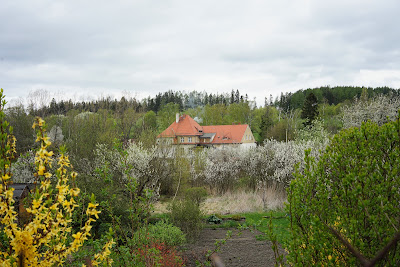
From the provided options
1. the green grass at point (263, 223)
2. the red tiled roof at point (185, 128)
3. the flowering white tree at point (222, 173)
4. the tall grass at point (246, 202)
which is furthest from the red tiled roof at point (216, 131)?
the green grass at point (263, 223)

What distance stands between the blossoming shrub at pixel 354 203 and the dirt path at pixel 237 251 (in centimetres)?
451

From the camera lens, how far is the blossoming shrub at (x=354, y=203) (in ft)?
7.26

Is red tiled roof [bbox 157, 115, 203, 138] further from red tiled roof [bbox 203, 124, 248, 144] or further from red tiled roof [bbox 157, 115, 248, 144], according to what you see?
red tiled roof [bbox 203, 124, 248, 144]

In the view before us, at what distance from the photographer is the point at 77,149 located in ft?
62.4

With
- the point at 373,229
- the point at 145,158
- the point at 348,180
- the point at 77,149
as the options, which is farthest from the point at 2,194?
the point at 77,149

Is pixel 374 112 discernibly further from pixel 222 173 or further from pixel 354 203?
pixel 354 203

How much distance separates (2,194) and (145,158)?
40.1ft

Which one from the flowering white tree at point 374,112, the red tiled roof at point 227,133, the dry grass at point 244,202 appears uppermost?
the flowering white tree at point 374,112

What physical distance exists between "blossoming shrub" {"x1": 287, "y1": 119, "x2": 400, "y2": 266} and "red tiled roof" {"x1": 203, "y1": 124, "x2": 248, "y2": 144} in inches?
1405

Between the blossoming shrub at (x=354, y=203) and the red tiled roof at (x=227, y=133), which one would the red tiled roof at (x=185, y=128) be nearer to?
the red tiled roof at (x=227, y=133)

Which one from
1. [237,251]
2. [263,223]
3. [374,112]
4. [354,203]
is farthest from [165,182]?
[374,112]

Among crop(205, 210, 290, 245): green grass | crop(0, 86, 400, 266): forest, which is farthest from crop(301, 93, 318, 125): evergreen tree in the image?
crop(205, 210, 290, 245): green grass

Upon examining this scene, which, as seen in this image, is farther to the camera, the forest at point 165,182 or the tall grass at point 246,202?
the tall grass at point 246,202

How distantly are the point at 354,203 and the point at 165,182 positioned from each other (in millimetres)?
14077
